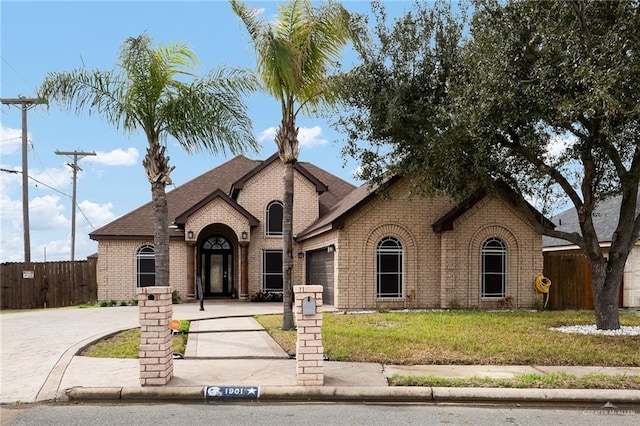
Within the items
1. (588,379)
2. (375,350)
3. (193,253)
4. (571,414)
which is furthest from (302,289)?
(193,253)

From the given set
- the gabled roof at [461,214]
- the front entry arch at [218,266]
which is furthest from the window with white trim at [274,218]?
the gabled roof at [461,214]

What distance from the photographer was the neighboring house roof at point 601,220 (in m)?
21.6

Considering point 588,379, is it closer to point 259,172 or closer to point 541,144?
point 541,144

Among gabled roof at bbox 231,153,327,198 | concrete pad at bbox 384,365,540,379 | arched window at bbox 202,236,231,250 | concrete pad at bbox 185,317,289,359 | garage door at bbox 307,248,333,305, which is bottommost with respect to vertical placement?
concrete pad at bbox 185,317,289,359

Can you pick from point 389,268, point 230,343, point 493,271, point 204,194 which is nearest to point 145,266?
point 204,194

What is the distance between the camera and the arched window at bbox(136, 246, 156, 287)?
938 inches

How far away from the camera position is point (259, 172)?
2531 cm

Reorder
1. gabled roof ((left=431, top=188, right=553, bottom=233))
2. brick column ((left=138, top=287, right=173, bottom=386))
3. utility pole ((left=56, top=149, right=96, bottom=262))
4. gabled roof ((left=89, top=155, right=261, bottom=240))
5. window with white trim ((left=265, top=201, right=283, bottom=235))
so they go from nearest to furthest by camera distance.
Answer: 1. brick column ((left=138, top=287, right=173, bottom=386))
2. gabled roof ((left=431, top=188, right=553, bottom=233))
3. gabled roof ((left=89, top=155, right=261, bottom=240))
4. window with white trim ((left=265, top=201, right=283, bottom=235))
5. utility pole ((left=56, top=149, right=96, bottom=262))

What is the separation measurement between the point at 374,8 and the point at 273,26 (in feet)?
13.1

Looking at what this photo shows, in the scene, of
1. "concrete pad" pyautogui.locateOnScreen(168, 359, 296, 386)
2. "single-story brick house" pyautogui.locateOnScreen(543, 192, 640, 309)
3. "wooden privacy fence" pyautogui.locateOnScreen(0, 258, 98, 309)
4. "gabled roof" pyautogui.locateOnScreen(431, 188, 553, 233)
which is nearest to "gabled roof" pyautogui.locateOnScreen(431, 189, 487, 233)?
"gabled roof" pyautogui.locateOnScreen(431, 188, 553, 233)

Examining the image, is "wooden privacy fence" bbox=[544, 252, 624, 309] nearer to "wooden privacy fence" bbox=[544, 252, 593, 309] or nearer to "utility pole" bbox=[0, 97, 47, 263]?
"wooden privacy fence" bbox=[544, 252, 593, 309]

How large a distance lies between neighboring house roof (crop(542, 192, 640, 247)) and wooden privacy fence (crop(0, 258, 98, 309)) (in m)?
19.2

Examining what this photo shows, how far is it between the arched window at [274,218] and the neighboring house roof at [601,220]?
457 inches

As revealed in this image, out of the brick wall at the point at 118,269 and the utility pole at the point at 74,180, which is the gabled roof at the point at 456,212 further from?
the utility pole at the point at 74,180
